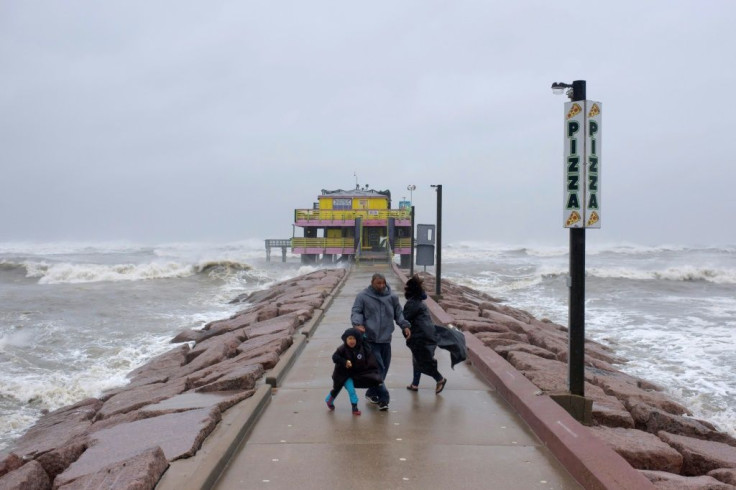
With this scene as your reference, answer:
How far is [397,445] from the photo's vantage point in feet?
16.1

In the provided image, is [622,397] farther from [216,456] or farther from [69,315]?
[69,315]

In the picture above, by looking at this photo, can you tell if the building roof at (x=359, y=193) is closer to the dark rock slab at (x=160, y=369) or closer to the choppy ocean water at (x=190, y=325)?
the choppy ocean water at (x=190, y=325)

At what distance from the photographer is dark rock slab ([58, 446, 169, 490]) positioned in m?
3.78

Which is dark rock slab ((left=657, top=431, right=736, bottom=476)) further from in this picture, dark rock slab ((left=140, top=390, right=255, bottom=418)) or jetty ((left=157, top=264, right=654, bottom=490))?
dark rock slab ((left=140, top=390, right=255, bottom=418))

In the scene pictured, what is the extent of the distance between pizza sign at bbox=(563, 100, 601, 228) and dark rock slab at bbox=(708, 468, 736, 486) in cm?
212

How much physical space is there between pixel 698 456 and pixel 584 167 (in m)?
2.59

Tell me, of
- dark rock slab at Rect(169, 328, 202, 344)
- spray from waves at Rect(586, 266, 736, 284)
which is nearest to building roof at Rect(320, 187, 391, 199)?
spray from waves at Rect(586, 266, 736, 284)

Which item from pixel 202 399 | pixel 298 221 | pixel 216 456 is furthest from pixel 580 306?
pixel 298 221

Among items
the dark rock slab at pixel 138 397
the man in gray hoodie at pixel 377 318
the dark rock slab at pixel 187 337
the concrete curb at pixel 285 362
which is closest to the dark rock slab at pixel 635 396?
the man in gray hoodie at pixel 377 318

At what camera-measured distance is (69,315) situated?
18.6 metres

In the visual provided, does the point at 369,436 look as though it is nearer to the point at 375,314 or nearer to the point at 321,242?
the point at 375,314

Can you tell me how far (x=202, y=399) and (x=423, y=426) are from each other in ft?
7.67

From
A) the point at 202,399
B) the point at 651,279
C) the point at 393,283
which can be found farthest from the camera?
the point at 651,279

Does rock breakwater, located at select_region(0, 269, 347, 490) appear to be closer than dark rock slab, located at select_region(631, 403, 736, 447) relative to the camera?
Yes
